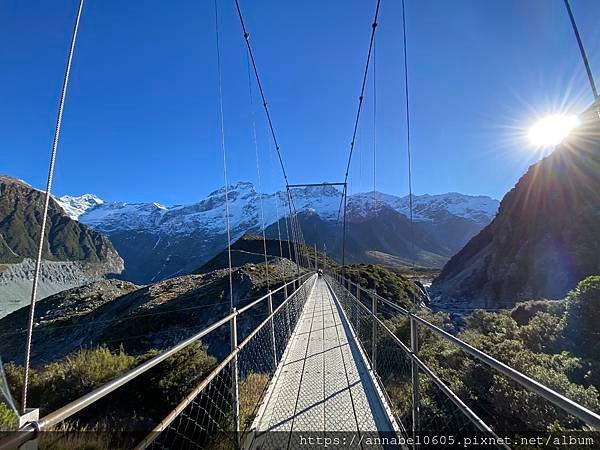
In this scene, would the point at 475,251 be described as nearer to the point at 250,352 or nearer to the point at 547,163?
the point at 547,163

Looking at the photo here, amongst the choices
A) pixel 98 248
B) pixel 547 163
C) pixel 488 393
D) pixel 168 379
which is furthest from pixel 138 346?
pixel 98 248

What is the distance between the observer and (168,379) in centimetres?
522

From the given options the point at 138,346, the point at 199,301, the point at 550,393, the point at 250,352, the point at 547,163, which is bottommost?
the point at 138,346

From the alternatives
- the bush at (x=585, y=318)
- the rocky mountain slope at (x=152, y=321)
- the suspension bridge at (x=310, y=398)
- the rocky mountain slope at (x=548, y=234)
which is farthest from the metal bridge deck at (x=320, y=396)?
the rocky mountain slope at (x=548, y=234)

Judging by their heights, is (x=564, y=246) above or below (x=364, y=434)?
above

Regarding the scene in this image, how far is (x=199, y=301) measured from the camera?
1781 centimetres

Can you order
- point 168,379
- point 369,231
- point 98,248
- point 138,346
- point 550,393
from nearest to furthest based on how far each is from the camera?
point 550,393, point 168,379, point 138,346, point 98,248, point 369,231

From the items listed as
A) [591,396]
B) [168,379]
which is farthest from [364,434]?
[168,379]

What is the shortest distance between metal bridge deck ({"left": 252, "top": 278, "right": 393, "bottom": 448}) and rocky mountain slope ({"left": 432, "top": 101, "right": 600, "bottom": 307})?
2096cm

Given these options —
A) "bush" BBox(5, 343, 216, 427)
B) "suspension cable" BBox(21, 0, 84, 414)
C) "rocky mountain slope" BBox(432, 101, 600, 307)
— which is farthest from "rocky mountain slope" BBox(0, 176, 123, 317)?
"suspension cable" BBox(21, 0, 84, 414)

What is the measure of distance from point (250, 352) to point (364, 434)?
149 cm

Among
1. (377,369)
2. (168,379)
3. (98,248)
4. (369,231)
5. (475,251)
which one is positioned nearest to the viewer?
(377,369)

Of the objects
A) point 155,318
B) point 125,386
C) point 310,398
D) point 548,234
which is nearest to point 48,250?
point 155,318

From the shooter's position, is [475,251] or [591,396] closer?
[591,396]
